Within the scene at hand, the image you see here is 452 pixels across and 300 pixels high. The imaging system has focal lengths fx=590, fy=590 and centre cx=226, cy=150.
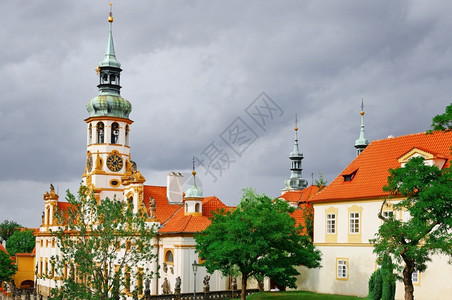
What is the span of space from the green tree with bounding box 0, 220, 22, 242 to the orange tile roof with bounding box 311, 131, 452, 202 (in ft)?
288

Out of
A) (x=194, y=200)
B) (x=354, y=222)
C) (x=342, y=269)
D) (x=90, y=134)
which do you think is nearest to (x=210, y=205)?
(x=194, y=200)

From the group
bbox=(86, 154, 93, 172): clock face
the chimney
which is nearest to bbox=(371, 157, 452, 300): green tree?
the chimney

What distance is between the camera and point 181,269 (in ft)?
157

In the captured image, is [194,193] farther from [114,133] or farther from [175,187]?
[114,133]

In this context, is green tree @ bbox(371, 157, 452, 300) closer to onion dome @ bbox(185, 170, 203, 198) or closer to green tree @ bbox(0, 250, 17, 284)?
onion dome @ bbox(185, 170, 203, 198)

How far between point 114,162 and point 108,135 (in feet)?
9.56

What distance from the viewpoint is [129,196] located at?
182ft

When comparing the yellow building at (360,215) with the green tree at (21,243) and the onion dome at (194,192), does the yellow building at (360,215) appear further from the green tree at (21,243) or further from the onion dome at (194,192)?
the green tree at (21,243)

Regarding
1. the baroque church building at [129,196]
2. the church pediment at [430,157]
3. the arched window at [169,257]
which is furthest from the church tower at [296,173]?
the church pediment at [430,157]

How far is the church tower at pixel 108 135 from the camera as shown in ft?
203

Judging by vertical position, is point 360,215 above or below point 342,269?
above

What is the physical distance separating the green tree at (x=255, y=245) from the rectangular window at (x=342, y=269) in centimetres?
270

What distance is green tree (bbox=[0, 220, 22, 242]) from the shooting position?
114500 mm

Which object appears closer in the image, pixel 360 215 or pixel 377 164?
pixel 360 215
